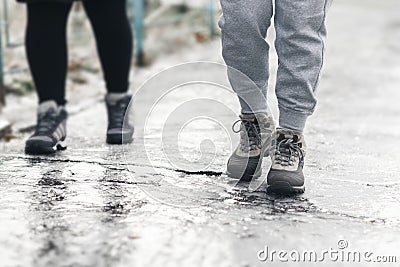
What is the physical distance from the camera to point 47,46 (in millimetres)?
2768

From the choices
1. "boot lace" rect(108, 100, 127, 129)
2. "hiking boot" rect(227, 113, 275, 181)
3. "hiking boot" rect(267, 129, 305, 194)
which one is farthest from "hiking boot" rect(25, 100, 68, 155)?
"hiking boot" rect(267, 129, 305, 194)

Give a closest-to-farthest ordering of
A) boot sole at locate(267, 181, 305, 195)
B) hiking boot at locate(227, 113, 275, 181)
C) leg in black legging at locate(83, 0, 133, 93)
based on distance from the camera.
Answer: boot sole at locate(267, 181, 305, 195) → hiking boot at locate(227, 113, 275, 181) → leg in black legging at locate(83, 0, 133, 93)

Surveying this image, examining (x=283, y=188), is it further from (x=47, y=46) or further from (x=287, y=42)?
(x=47, y=46)

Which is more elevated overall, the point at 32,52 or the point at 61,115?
the point at 32,52

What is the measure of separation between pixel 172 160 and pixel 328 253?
897 millimetres

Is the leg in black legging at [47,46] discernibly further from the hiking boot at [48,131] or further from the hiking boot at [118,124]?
the hiking boot at [118,124]

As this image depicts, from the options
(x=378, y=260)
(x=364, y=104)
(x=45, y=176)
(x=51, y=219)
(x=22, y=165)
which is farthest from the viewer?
(x=364, y=104)

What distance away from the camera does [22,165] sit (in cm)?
252

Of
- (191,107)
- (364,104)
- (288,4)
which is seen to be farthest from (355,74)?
(288,4)

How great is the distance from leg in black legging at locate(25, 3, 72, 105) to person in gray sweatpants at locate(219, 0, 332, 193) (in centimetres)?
70

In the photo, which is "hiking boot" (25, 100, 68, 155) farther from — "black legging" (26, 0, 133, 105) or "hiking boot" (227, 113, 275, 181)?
"hiking boot" (227, 113, 275, 181)

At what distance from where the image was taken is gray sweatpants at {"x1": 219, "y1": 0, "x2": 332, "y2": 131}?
2221mm

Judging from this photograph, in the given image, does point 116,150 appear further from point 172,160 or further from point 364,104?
point 364,104

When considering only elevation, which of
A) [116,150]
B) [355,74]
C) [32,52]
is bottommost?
[355,74]
